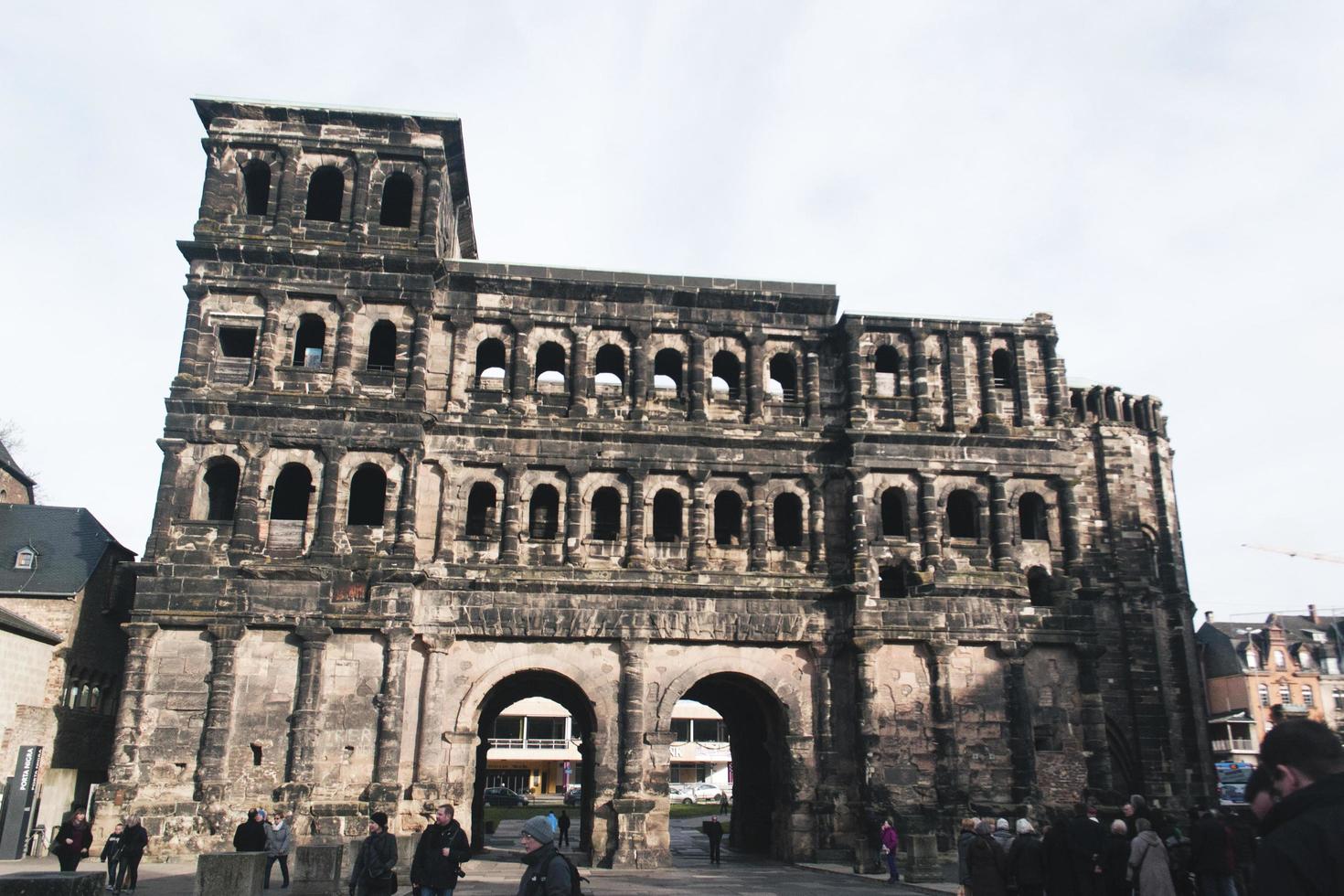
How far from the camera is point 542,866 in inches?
322

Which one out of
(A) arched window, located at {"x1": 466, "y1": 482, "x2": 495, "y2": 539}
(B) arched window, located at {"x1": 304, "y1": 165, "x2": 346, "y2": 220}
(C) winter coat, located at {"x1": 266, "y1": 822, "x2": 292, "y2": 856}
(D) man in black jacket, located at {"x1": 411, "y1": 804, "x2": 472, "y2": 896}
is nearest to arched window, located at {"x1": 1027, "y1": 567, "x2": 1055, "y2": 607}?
(A) arched window, located at {"x1": 466, "y1": 482, "x2": 495, "y2": 539}

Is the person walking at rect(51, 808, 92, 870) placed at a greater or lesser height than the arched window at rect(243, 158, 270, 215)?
lesser

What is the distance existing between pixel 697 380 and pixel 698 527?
182 inches

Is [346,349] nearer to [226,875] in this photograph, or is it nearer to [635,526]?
[635,526]

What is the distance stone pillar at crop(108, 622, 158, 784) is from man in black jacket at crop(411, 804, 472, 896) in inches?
639

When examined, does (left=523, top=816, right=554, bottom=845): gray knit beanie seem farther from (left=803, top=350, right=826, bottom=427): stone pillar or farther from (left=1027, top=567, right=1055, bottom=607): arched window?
(left=1027, top=567, right=1055, bottom=607): arched window

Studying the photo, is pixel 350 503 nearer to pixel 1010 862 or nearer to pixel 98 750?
pixel 98 750

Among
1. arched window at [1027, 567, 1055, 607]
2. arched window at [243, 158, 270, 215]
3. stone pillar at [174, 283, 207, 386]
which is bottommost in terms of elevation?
arched window at [1027, 567, 1055, 607]

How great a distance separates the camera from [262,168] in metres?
31.5

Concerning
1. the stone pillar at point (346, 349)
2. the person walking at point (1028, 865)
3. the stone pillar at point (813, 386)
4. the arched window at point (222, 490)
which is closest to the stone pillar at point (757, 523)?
the stone pillar at point (813, 386)

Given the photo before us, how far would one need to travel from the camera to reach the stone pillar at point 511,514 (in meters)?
29.4

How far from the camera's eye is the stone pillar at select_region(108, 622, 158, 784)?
2594cm

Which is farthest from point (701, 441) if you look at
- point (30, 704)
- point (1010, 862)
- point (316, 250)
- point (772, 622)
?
point (30, 704)

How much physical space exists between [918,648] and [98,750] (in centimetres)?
2536
